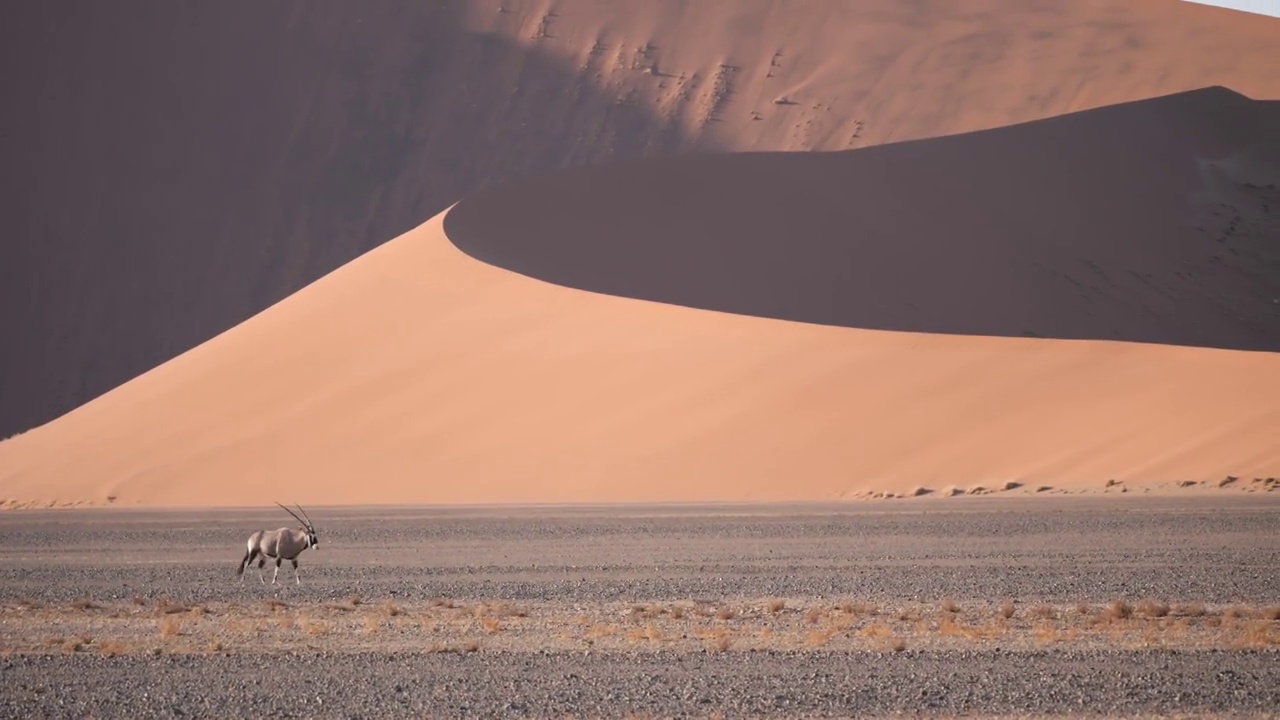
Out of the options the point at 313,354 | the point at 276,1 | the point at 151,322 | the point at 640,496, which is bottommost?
the point at 640,496

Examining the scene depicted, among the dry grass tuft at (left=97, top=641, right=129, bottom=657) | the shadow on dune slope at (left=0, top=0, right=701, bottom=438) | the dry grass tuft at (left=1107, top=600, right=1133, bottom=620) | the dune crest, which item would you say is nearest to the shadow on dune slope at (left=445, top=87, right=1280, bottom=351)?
the dune crest

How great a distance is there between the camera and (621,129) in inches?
2090

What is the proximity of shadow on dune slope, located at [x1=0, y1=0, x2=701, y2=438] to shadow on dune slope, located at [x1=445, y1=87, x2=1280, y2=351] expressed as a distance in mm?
19910

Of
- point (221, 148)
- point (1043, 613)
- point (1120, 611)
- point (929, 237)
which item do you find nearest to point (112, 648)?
point (1043, 613)

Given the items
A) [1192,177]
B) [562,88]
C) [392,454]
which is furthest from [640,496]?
[562,88]

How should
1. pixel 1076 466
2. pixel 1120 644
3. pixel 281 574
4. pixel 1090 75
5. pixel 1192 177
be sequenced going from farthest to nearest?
1. pixel 1090 75
2. pixel 1192 177
3. pixel 1076 466
4. pixel 281 574
5. pixel 1120 644

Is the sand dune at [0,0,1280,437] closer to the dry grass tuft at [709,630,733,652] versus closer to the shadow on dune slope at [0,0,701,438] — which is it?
the shadow on dune slope at [0,0,701,438]

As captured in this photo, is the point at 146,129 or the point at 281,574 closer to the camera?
the point at 281,574

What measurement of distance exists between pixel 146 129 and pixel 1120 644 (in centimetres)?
5177

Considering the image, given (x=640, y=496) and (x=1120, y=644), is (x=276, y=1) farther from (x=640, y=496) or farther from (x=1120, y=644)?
(x=1120, y=644)

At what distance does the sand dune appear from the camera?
49.3 m

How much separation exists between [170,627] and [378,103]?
157 ft

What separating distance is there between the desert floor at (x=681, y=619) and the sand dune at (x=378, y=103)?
34100 mm

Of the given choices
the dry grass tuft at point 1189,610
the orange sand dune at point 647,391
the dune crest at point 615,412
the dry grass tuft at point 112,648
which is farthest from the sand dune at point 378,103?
the dry grass tuft at point 1189,610
